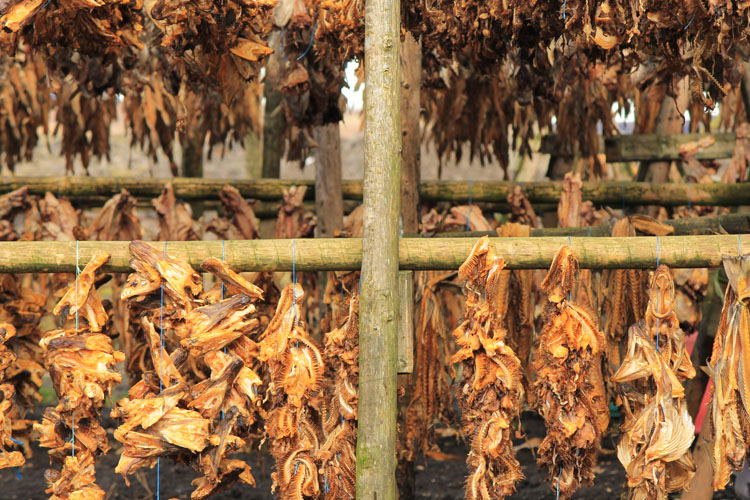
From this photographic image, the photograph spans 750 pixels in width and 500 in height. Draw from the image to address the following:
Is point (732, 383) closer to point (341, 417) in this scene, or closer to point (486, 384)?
point (486, 384)

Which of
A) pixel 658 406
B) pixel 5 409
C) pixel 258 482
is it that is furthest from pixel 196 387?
pixel 258 482

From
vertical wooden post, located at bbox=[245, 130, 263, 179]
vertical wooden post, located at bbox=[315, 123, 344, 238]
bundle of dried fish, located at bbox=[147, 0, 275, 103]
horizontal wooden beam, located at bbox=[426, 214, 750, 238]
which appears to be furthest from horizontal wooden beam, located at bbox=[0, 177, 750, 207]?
vertical wooden post, located at bbox=[245, 130, 263, 179]

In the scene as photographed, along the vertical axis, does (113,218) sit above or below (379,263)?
above

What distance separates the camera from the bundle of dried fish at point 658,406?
258 cm

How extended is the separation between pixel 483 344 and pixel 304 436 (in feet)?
2.35

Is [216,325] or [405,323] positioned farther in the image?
[405,323]

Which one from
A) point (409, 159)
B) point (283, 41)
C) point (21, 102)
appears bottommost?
point (409, 159)

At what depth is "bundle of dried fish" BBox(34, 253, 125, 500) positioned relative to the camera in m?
2.56

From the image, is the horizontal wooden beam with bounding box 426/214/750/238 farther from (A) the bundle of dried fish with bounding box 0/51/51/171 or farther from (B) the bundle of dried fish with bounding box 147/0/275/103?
(A) the bundle of dried fish with bounding box 0/51/51/171

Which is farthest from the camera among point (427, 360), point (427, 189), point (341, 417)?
point (427, 189)

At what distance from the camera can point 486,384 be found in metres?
2.63

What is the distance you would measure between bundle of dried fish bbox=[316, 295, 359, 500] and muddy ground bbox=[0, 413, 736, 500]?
215cm

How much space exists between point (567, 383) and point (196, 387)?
1290 millimetres

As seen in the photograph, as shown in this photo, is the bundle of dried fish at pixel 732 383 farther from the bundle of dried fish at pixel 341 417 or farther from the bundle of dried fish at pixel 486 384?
the bundle of dried fish at pixel 341 417
